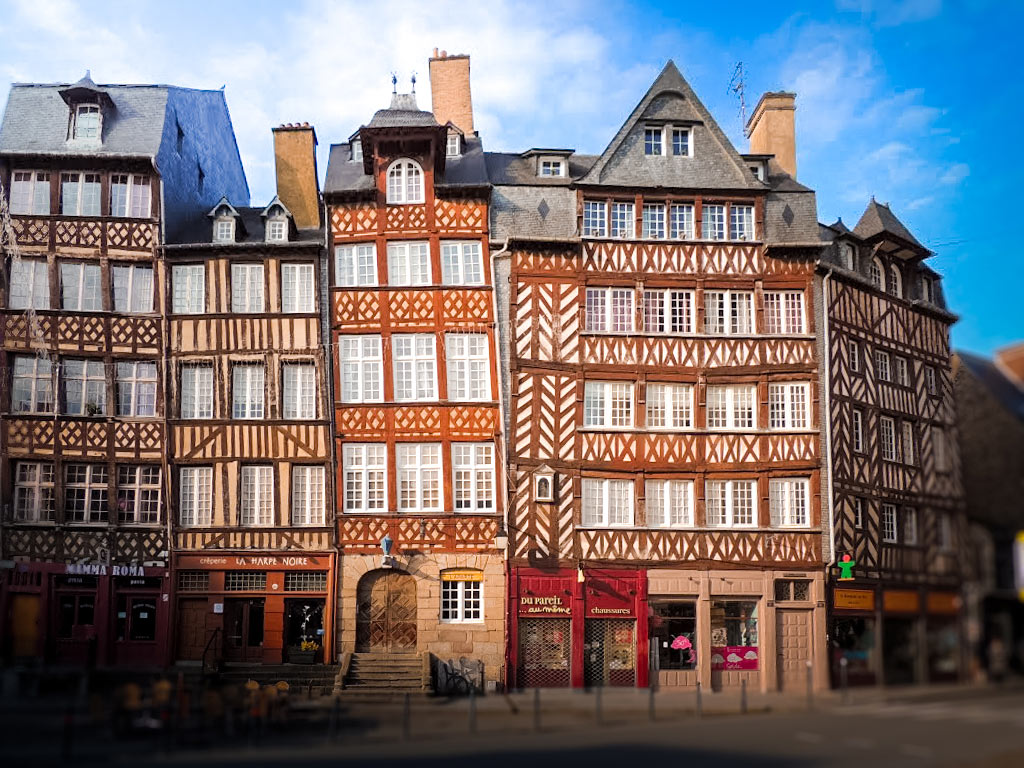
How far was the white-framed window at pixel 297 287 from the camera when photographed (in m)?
29.4

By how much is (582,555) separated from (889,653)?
706 inches

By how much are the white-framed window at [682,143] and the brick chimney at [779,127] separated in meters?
3.57

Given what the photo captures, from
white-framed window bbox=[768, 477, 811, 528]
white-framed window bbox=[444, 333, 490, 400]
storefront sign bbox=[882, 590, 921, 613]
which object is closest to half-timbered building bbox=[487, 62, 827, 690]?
white-framed window bbox=[768, 477, 811, 528]

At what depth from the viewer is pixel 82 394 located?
95.2ft

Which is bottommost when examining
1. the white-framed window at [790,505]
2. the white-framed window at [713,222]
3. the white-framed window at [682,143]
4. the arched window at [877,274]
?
Result: the white-framed window at [790,505]

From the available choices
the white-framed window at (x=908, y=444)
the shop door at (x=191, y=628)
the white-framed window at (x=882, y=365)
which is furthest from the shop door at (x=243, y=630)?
the white-framed window at (x=908, y=444)

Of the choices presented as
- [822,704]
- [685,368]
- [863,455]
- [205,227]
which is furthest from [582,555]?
[822,704]

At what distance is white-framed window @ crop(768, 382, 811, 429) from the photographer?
28.4 metres

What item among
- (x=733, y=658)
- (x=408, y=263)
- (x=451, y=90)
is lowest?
(x=733, y=658)

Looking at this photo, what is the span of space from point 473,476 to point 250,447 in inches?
240

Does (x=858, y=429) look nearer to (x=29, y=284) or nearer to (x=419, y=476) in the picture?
(x=419, y=476)

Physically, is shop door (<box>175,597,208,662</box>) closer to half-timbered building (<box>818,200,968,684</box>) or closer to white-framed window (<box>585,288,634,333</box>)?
white-framed window (<box>585,288,634,333</box>)

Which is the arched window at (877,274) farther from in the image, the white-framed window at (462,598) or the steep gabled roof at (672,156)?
the white-framed window at (462,598)

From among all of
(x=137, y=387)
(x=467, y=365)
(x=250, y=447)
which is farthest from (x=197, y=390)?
(x=467, y=365)
